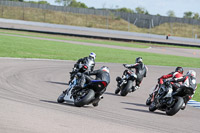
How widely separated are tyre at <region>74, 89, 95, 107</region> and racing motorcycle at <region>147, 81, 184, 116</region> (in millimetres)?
2264

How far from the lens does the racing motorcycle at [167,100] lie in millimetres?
12219

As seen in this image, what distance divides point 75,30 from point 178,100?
65.5m

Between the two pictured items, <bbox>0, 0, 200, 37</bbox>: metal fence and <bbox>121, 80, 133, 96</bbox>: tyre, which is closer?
<bbox>121, 80, 133, 96</bbox>: tyre

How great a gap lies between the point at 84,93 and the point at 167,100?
8.14 ft

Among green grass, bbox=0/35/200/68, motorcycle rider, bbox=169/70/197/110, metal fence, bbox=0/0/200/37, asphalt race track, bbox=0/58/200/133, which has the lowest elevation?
green grass, bbox=0/35/200/68

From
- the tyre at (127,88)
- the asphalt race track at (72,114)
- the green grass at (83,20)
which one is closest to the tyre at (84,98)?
the asphalt race track at (72,114)

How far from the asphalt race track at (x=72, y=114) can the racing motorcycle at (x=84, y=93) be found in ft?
0.77

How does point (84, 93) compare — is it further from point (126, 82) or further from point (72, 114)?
point (126, 82)

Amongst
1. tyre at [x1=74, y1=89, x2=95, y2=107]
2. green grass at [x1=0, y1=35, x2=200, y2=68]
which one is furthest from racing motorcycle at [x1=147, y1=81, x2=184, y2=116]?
green grass at [x1=0, y1=35, x2=200, y2=68]

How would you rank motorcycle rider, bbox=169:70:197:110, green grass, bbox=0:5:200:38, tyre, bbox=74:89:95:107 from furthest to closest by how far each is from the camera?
green grass, bbox=0:5:200:38, motorcycle rider, bbox=169:70:197:110, tyre, bbox=74:89:95:107

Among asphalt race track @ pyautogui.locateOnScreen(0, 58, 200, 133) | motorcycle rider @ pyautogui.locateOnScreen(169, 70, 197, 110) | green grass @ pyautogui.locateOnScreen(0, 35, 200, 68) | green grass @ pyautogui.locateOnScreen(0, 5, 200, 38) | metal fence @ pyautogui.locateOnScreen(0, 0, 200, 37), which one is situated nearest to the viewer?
asphalt race track @ pyautogui.locateOnScreen(0, 58, 200, 133)

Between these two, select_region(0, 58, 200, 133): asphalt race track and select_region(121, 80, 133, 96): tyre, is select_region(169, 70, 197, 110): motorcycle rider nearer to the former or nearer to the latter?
select_region(0, 58, 200, 133): asphalt race track

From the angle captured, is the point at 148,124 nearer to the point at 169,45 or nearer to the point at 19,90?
the point at 19,90

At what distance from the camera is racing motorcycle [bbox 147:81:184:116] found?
12.2 metres
